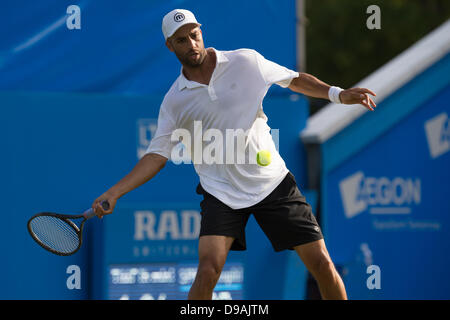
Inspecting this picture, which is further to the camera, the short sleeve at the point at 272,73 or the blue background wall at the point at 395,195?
the blue background wall at the point at 395,195

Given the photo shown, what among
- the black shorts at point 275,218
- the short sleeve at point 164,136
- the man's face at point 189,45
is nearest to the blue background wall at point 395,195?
the black shorts at point 275,218

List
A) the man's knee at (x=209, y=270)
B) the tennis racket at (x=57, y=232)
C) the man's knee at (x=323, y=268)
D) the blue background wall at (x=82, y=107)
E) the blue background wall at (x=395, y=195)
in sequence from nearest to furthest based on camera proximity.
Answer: the man's knee at (x=209, y=270) < the man's knee at (x=323, y=268) < the tennis racket at (x=57, y=232) < the blue background wall at (x=82, y=107) < the blue background wall at (x=395, y=195)

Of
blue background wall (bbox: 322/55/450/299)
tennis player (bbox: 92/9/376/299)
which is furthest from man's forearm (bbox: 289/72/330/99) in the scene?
blue background wall (bbox: 322/55/450/299)

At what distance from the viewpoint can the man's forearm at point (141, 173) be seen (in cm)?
436

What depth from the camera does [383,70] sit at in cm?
758

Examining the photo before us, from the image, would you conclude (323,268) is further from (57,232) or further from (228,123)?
(57,232)

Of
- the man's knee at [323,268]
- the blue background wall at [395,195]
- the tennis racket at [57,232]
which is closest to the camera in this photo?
the man's knee at [323,268]

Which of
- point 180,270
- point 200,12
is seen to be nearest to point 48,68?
point 200,12

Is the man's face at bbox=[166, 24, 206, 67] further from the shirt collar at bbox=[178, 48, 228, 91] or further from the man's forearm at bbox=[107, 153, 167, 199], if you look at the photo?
the man's forearm at bbox=[107, 153, 167, 199]

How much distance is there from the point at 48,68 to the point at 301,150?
2.16 m

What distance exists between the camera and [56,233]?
183 inches

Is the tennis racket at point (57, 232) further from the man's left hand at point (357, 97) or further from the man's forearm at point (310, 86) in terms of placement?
the man's left hand at point (357, 97)

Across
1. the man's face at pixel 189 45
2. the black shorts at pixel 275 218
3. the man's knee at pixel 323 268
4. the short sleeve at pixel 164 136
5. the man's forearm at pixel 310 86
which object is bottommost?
the man's knee at pixel 323 268

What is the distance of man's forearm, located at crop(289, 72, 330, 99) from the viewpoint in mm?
4492
